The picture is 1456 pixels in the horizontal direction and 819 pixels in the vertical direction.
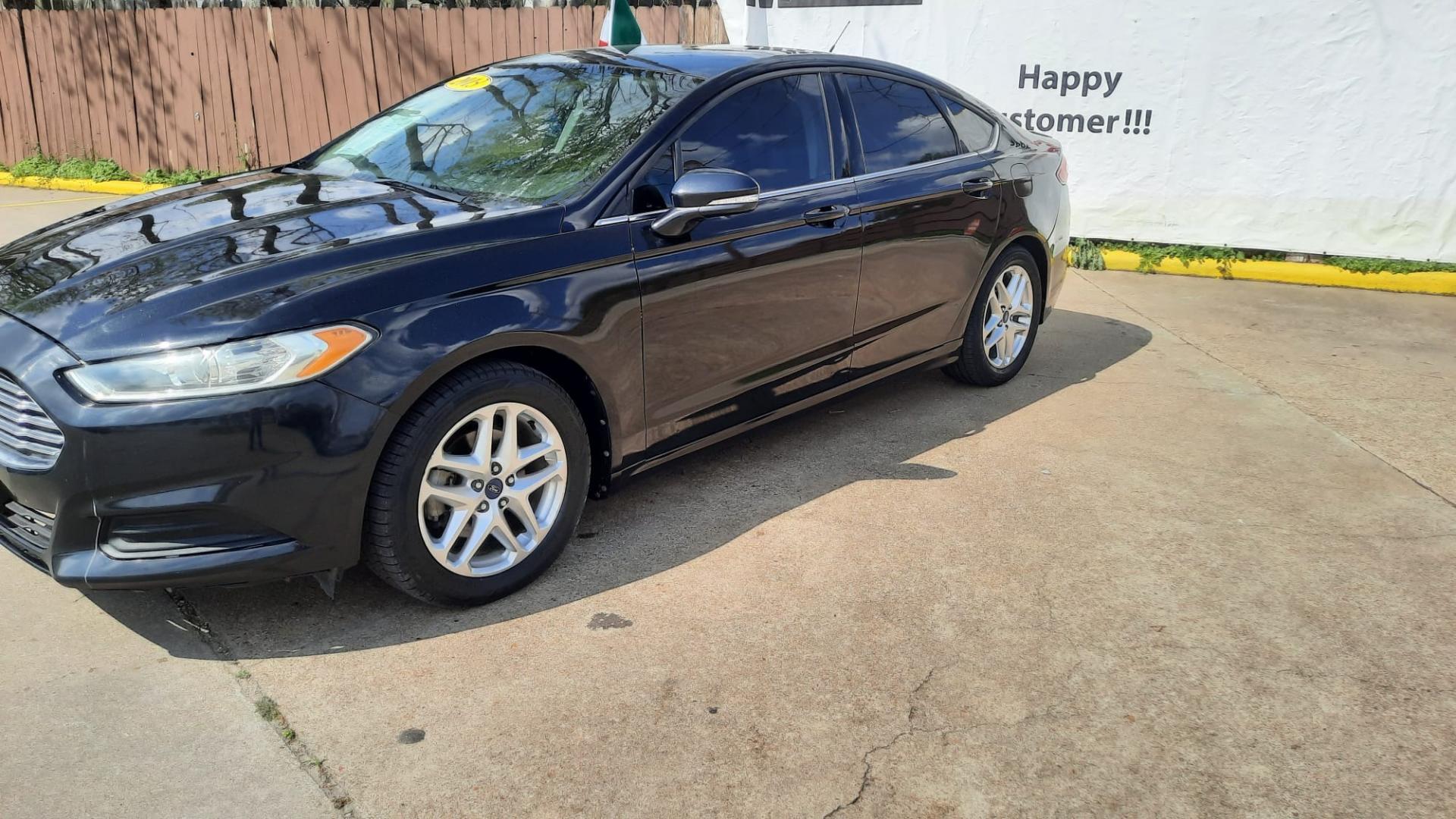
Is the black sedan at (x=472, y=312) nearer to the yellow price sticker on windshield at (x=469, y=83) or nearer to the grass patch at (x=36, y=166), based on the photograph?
the yellow price sticker on windshield at (x=469, y=83)

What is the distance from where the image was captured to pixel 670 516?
169 inches

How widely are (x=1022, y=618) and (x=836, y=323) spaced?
5.08 ft

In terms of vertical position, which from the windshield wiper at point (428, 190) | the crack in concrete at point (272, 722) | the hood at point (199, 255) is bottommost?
the crack in concrete at point (272, 722)

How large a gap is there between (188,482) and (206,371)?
30 cm

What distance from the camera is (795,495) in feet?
14.7

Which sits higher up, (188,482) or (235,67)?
(235,67)

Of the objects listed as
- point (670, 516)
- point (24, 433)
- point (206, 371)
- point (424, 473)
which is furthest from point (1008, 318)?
point (24, 433)

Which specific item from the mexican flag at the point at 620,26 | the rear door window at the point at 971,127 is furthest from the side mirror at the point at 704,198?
the mexican flag at the point at 620,26

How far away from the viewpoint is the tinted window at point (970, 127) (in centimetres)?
540

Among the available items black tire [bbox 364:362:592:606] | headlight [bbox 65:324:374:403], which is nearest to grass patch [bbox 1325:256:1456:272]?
black tire [bbox 364:362:592:606]

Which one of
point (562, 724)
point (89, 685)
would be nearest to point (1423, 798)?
point (562, 724)

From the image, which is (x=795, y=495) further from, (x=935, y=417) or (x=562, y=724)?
(x=562, y=724)

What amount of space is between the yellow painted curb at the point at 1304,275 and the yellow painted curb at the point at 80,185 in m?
9.85

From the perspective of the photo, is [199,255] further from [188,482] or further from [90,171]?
[90,171]
